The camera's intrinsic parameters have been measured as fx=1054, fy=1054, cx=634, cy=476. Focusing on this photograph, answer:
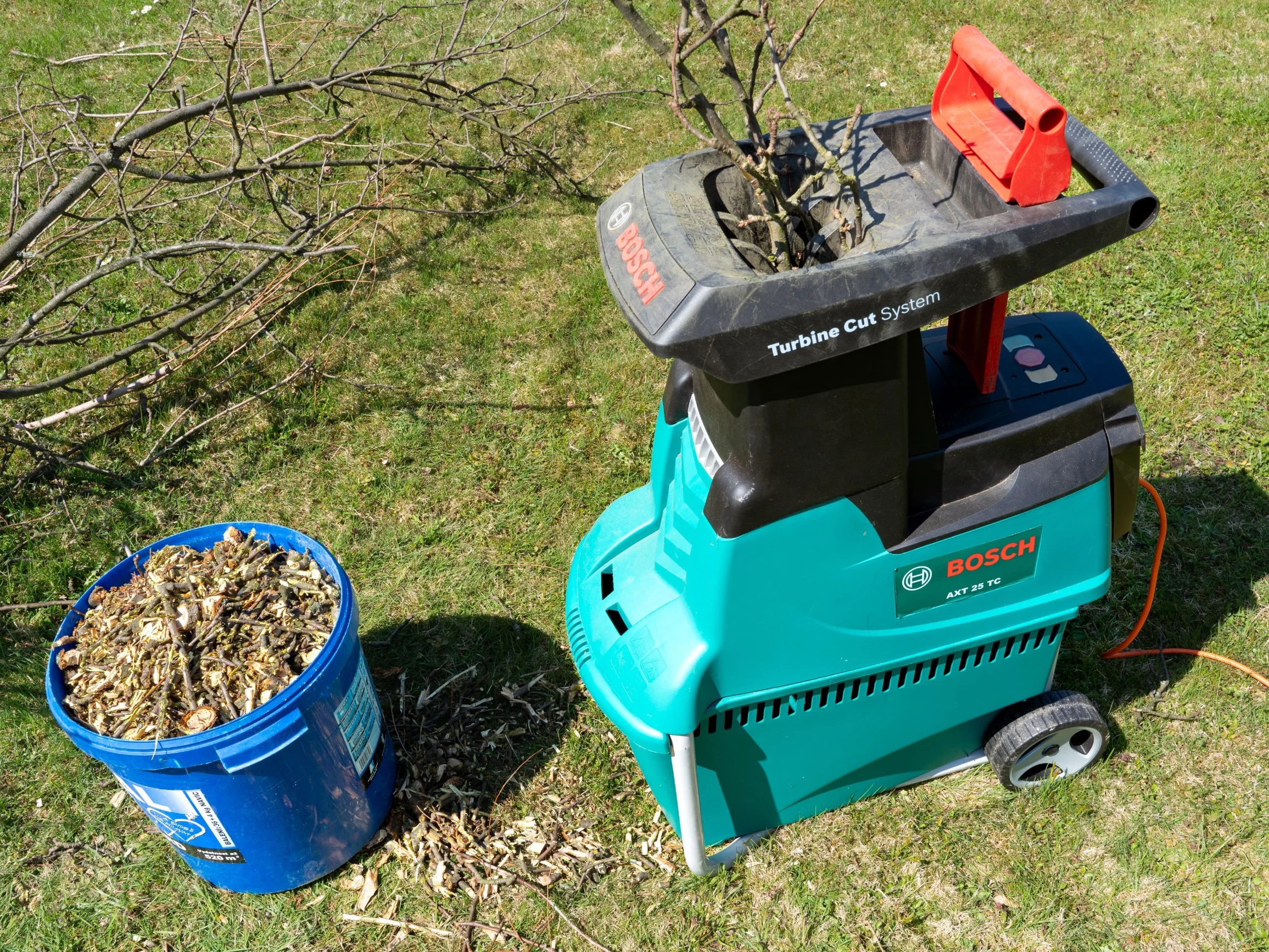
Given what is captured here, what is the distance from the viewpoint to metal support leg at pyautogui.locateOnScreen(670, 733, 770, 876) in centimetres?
240

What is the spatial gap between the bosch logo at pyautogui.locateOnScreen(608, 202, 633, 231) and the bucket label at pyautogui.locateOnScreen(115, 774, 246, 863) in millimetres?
1598

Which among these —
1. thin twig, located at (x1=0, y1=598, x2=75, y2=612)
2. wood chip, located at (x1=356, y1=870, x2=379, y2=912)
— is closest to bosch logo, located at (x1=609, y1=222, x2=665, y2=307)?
wood chip, located at (x1=356, y1=870, x2=379, y2=912)

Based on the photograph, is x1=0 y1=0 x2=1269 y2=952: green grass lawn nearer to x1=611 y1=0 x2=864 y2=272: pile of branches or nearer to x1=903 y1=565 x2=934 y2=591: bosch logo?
x1=903 y1=565 x2=934 y2=591: bosch logo

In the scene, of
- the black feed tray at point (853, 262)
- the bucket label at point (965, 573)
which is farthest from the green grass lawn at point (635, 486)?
the black feed tray at point (853, 262)

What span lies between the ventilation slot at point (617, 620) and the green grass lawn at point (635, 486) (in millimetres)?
651

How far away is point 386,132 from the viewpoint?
5758mm

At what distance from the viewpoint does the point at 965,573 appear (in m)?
2.34

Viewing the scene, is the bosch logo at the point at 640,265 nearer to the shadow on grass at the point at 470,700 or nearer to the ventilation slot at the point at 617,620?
the ventilation slot at the point at 617,620

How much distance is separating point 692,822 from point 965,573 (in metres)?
0.89

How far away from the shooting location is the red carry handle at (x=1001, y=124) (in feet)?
6.25

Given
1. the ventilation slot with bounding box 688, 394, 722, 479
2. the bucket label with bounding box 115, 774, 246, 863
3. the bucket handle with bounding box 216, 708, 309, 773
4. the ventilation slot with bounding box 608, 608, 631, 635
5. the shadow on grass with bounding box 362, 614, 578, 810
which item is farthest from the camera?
the shadow on grass with bounding box 362, 614, 578, 810

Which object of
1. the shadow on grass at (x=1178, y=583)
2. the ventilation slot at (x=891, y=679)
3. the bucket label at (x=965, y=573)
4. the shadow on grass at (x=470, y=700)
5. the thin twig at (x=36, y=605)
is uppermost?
the bucket label at (x=965, y=573)

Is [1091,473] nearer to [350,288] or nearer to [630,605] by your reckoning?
[630,605]

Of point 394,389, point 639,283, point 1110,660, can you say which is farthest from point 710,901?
point 394,389
